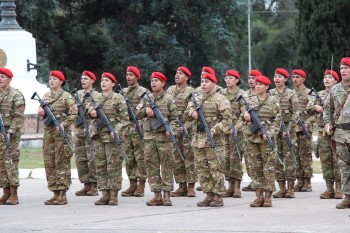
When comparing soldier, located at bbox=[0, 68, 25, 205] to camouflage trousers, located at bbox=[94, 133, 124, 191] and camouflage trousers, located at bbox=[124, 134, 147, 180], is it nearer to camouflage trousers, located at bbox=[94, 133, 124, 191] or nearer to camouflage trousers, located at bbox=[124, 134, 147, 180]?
camouflage trousers, located at bbox=[94, 133, 124, 191]

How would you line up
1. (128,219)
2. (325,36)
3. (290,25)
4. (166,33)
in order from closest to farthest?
1. (128,219)
2. (325,36)
3. (166,33)
4. (290,25)

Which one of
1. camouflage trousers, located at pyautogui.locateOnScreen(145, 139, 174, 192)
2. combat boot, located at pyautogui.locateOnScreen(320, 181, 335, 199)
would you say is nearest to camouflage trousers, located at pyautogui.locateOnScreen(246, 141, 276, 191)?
camouflage trousers, located at pyautogui.locateOnScreen(145, 139, 174, 192)

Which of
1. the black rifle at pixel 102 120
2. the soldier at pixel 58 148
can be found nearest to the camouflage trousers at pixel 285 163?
the black rifle at pixel 102 120

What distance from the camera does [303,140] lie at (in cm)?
1964

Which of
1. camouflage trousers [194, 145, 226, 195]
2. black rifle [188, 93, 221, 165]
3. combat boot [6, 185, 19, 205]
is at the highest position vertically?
black rifle [188, 93, 221, 165]

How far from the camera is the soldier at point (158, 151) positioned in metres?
17.3

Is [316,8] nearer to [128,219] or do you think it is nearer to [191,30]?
[191,30]

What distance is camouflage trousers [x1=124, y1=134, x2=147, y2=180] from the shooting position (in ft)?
63.2

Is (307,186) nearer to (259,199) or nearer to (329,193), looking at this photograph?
(329,193)

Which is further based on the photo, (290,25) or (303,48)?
(290,25)

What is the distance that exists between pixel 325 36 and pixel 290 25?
2590 centimetres

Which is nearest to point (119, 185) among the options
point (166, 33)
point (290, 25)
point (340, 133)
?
point (340, 133)

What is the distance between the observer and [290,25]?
66.2 m

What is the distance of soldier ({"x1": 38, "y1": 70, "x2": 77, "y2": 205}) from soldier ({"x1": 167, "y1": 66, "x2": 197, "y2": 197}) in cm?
216
